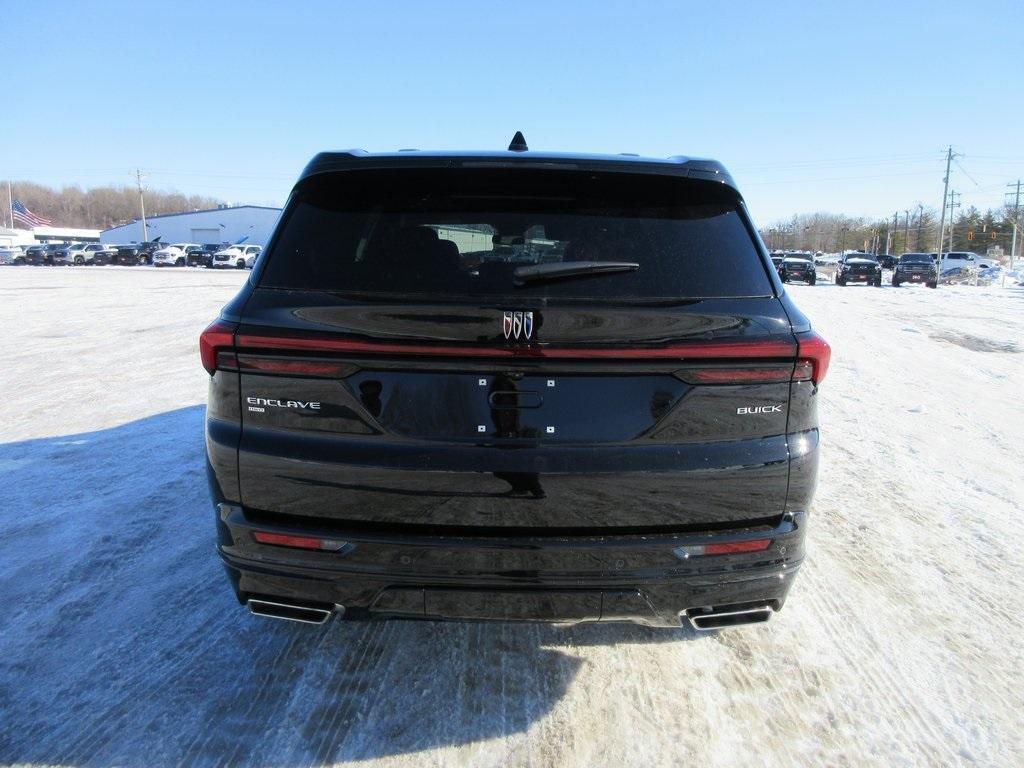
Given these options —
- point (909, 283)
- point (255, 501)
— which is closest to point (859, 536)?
point (255, 501)

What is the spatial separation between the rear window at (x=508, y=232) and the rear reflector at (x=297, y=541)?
31.7 inches

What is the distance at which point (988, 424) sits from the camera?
685 cm

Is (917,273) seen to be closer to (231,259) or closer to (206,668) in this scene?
(206,668)

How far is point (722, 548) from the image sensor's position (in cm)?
226

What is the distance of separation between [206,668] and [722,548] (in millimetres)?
2072

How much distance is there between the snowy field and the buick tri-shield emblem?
4.64 feet

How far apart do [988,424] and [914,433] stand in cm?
100

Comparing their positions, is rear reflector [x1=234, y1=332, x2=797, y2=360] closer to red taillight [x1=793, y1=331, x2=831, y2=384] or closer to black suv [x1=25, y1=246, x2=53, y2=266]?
red taillight [x1=793, y1=331, x2=831, y2=384]

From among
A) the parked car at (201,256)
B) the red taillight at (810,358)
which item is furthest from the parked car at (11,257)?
the red taillight at (810,358)

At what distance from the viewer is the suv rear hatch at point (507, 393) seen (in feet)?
7.12

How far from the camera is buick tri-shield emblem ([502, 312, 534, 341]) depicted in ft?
7.07

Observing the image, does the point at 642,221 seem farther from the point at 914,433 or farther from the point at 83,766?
the point at 914,433

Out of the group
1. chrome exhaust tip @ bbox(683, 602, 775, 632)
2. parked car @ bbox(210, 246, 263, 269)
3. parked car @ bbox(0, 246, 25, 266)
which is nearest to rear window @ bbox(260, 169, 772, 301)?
chrome exhaust tip @ bbox(683, 602, 775, 632)

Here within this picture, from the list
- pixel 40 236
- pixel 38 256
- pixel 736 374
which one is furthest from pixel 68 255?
pixel 736 374
